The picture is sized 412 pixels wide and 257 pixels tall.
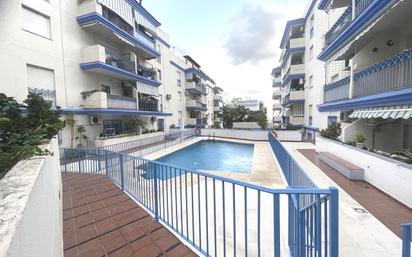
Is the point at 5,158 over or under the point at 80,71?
under

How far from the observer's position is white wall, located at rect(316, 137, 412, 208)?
5.20 meters

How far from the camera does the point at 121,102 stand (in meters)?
16.1

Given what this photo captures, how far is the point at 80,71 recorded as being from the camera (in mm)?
13859

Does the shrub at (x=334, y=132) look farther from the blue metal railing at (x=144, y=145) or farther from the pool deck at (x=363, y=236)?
the blue metal railing at (x=144, y=145)

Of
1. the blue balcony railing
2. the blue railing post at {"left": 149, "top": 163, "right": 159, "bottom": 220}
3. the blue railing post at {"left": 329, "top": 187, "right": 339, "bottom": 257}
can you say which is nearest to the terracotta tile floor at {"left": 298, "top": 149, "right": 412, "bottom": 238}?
the blue balcony railing

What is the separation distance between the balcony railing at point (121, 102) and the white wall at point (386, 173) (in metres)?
15.2

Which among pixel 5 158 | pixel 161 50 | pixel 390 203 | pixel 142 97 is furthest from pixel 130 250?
pixel 161 50

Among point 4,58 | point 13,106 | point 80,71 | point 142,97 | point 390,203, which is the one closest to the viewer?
point 13,106

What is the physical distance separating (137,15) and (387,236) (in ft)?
72.4

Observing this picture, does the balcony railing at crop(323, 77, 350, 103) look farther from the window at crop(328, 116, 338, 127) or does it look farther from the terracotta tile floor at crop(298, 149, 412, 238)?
the terracotta tile floor at crop(298, 149, 412, 238)

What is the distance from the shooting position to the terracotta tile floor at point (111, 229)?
3260mm

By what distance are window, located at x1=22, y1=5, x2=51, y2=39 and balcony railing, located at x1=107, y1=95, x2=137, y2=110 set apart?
16.8 feet

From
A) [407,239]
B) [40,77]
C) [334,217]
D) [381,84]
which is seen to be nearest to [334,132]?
[381,84]

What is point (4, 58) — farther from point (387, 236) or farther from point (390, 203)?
point (390, 203)
